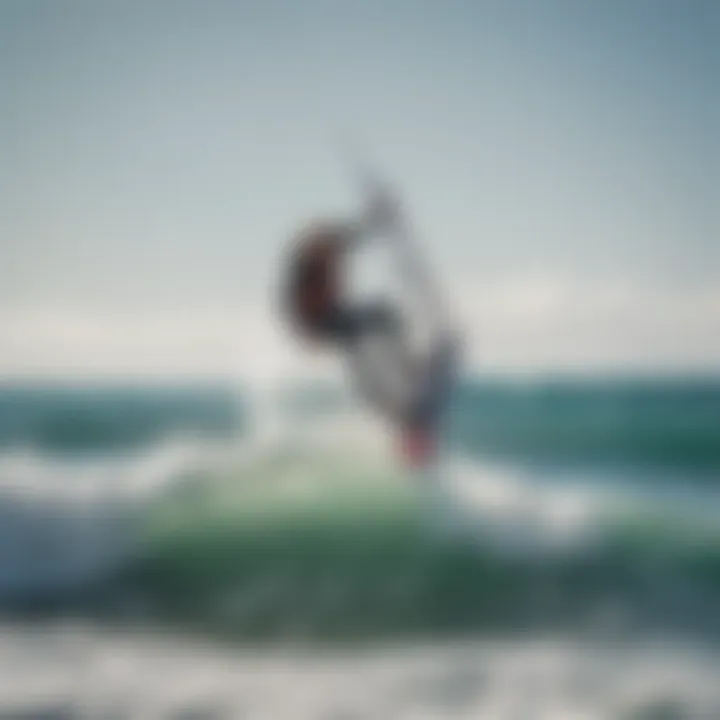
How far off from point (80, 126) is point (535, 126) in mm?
1177

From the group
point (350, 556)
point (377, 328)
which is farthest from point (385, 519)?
point (377, 328)

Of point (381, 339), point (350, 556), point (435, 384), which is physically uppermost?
point (381, 339)

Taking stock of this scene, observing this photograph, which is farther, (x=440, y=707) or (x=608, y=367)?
(x=608, y=367)

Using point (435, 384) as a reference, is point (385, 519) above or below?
below

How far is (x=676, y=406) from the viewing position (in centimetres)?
208

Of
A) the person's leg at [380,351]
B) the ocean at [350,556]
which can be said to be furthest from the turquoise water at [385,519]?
the person's leg at [380,351]

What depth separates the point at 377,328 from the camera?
2.15 metres

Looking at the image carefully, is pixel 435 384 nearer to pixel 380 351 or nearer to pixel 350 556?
pixel 380 351

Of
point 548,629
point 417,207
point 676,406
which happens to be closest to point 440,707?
point 548,629

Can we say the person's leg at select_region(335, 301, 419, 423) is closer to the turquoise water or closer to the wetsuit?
the wetsuit

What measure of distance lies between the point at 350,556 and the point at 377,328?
23.8 inches

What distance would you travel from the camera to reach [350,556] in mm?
2238

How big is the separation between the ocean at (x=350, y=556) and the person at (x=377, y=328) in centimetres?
8

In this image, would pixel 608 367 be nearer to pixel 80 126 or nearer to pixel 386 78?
pixel 386 78
